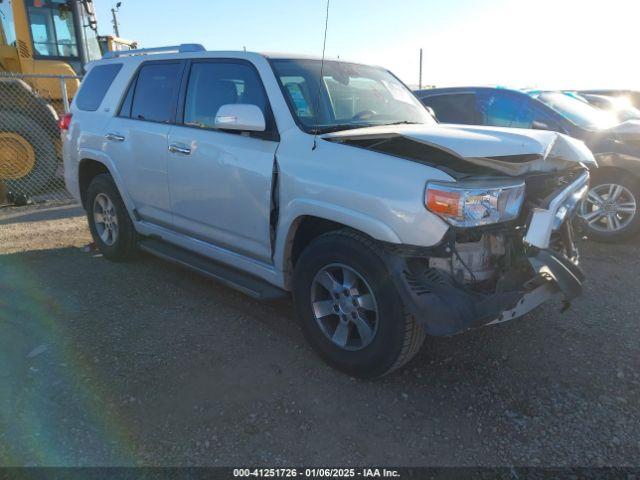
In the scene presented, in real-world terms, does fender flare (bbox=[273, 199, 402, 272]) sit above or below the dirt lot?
above

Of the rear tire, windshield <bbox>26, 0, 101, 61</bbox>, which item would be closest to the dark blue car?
the rear tire

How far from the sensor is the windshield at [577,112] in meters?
6.04

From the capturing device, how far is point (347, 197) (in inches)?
113

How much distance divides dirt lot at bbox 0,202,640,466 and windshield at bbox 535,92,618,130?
8.23 ft

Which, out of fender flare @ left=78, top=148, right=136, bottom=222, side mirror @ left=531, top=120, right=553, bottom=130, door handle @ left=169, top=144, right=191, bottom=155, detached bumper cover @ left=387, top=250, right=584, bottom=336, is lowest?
fender flare @ left=78, top=148, right=136, bottom=222

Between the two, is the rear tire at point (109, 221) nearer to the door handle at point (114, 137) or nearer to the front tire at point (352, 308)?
the door handle at point (114, 137)

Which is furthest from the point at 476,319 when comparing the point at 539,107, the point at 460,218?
the point at 539,107

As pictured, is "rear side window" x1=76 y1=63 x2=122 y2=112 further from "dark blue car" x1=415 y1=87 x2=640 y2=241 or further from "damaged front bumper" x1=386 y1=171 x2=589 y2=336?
"dark blue car" x1=415 y1=87 x2=640 y2=241

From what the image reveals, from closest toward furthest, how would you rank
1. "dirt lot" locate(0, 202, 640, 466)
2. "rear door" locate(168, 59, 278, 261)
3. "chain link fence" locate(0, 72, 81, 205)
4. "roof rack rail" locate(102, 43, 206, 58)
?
"dirt lot" locate(0, 202, 640, 466), "rear door" locate(168, 59, 278, 261), "roof rack rail" locate(102, 43, 206, 58), "chain link fence" locate(0, 72, 81, 205)

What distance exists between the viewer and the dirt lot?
2531 millimetres

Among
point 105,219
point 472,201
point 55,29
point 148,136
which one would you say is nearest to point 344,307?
point 472,201

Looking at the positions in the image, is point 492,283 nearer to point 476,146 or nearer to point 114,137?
point 476,146

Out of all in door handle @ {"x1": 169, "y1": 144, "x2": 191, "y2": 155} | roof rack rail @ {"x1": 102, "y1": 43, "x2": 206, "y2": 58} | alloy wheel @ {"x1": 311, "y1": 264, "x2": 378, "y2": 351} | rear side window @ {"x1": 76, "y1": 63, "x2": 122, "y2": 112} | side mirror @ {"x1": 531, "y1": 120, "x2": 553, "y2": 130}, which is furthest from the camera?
side mirror @ {"x1": 531, "y1": 120, "x2": 553, "y2": 130}

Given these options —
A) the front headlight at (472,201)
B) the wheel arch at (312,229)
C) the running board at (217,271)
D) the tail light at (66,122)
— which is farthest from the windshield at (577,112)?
the tail light at (66,122)
